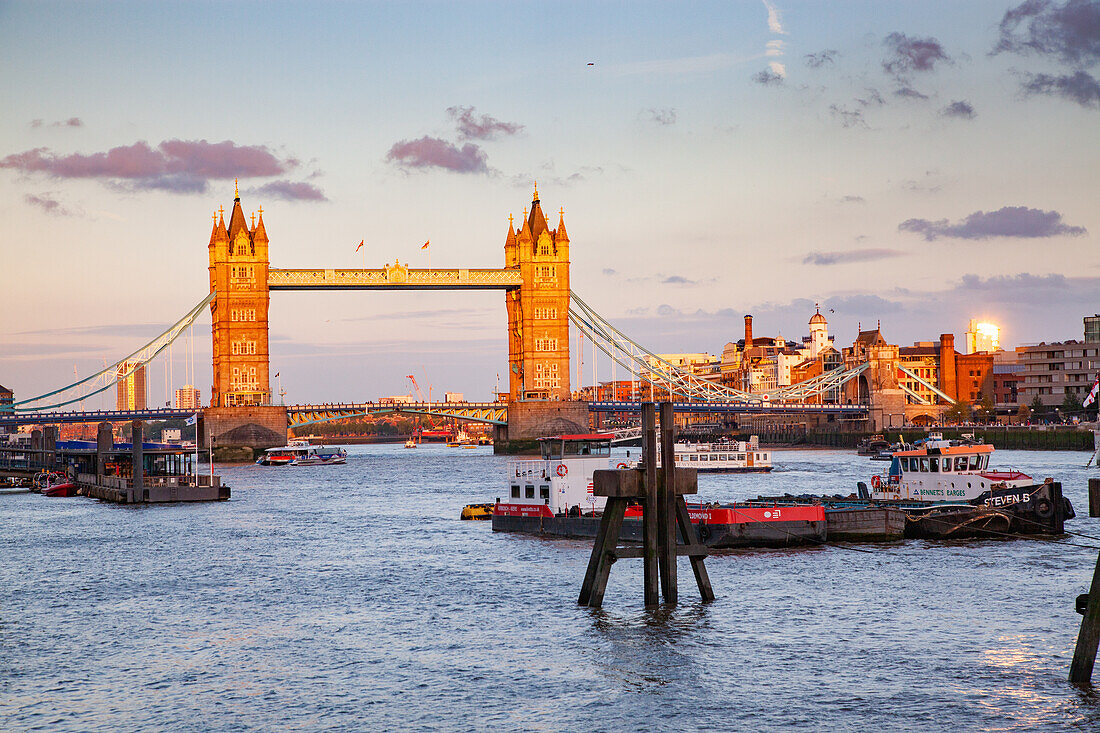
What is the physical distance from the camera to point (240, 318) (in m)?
120

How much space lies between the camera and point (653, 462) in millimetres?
24109

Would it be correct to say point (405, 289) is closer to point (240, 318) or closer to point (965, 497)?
point (240, 318)

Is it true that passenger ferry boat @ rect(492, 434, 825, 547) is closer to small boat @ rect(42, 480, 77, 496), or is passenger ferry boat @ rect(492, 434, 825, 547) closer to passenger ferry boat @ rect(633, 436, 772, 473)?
small boat @ rect(42, 480, 77, 496)

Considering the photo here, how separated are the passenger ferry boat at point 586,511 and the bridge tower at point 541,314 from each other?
272 ft

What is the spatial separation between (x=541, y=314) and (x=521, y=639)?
104 meters

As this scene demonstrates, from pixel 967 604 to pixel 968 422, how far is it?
375 ft

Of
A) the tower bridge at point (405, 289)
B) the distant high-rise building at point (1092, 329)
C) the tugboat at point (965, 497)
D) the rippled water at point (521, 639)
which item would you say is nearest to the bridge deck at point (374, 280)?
the tower bridge at point (405, 289)

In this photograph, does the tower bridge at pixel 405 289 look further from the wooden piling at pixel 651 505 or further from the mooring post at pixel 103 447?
the wooden piling at pixel 651 505

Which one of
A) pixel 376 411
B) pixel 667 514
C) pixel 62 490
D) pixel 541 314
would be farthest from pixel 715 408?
pixel 667 514

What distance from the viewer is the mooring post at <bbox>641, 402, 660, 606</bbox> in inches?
953

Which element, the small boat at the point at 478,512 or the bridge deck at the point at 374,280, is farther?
the bridge deck at the point at 374,280

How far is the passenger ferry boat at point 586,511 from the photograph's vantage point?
1400 inches

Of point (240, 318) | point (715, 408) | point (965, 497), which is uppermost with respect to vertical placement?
point (240, 318)

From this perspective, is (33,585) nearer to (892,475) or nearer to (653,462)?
(653,462)
